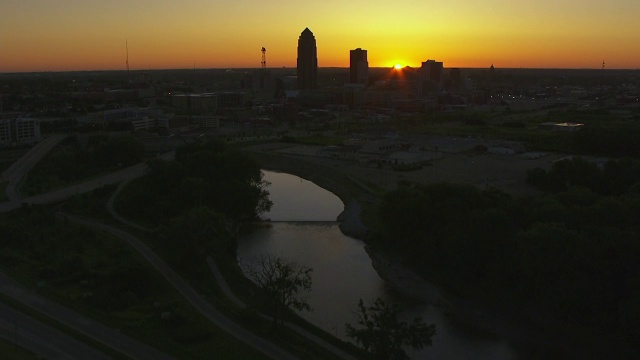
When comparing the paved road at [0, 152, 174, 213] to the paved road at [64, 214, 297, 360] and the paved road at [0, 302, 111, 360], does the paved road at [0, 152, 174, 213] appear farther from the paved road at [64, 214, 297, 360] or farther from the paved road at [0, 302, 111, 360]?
the paved road at [0, 302, 111, 360]

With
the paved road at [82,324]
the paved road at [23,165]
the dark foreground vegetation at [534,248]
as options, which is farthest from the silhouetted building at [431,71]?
the paved road at [82,324]

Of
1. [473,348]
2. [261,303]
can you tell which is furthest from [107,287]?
[473,348]

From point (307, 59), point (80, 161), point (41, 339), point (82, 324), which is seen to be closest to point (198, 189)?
A: point (82, 324)

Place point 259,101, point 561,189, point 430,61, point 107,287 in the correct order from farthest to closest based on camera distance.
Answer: point 430,61 < point 259,101 < point 561,189 < point 107,287

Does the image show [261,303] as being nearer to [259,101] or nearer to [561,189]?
[561,189]

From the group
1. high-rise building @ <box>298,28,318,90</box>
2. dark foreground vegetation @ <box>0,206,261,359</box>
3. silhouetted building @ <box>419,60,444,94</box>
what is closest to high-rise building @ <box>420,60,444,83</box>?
silhouetted building @ <box>419,60,444,94</box>
